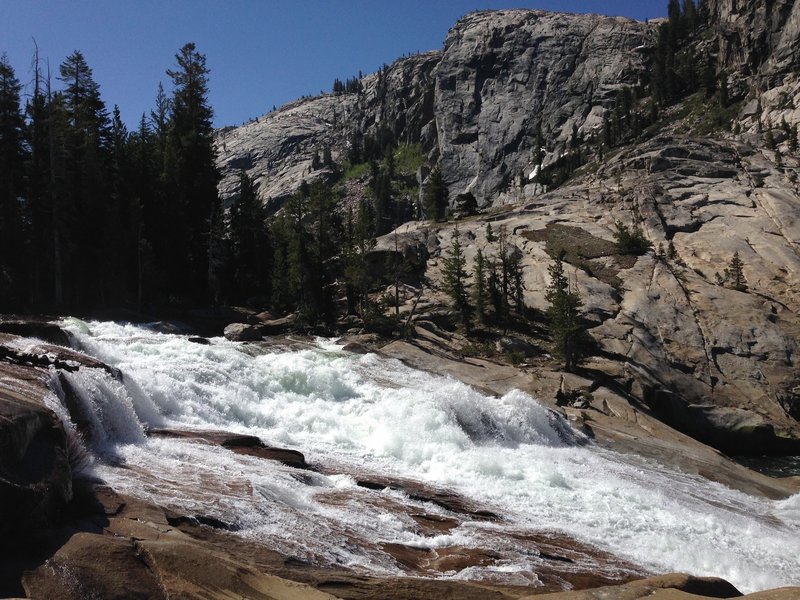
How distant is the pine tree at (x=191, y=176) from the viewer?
177 feet

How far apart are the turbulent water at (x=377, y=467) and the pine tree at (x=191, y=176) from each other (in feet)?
64.2

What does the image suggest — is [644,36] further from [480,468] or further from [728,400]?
[480,468]

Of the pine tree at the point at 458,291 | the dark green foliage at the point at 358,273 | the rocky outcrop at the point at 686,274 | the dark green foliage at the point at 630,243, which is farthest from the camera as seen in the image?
the dark green foliage at the point at 630,243

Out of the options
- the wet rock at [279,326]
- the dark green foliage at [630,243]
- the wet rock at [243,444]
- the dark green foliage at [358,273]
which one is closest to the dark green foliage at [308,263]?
the wet rock at [279,326]

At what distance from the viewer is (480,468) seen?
73.5 feet

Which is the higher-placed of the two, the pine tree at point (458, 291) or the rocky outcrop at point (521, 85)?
the rocky outcrop at point (521, 85)

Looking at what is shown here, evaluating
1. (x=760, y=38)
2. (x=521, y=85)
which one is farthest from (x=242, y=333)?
(x=521, y=85)

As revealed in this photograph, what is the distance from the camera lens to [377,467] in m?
21.3

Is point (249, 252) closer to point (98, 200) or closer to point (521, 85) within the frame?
point (98, 200)

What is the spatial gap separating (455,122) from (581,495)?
4571 inches

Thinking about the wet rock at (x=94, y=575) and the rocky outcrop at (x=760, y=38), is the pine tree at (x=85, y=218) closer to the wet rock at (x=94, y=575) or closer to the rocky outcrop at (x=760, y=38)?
the wet rock at (x=94, y=575)

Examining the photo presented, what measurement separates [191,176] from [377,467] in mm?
43545

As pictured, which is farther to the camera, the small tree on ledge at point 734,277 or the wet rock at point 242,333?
the small tree on ledge at point 734,277

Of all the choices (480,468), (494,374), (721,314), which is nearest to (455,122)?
(721,314)
